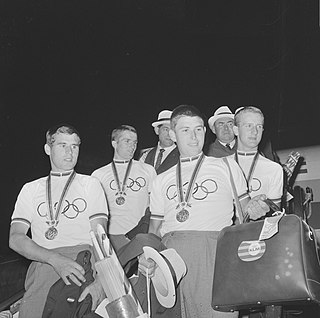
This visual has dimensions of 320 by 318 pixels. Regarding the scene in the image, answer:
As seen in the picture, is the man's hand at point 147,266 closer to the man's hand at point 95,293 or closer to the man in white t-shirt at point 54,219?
the man's hand at point 95,293

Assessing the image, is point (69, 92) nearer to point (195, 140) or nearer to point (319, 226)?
point (319, 226)

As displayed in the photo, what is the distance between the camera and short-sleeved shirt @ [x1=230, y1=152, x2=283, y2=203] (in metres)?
3.65

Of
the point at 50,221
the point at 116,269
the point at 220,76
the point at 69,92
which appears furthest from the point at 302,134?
the point at 116,269

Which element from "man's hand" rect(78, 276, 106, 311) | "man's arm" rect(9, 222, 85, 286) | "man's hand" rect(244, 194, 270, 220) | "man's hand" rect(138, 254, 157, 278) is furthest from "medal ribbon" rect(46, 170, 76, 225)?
"man's hand" rect(244, 194, 270, 220)

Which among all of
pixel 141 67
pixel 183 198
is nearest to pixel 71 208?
pixel 183 198

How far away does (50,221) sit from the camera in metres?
3.27

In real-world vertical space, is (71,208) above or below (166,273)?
above

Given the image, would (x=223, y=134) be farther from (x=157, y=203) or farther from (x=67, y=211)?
(x=67, y=211)

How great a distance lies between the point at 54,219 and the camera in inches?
Result: 129

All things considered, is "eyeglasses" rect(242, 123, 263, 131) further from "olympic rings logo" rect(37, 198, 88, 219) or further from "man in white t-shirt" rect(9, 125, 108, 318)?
"olympic rings logo" rect(37, 198, 88, 219)

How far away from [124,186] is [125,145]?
336mm

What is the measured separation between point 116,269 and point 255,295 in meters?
0.72

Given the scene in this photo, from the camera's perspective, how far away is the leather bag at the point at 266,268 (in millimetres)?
2480

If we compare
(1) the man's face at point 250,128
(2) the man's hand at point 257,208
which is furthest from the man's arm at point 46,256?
(1) the man's face at point 250,128
